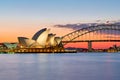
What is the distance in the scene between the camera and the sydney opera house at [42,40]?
118 m

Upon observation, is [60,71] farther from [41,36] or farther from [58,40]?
[58,40]

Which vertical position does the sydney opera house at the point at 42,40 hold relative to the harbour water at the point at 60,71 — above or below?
above

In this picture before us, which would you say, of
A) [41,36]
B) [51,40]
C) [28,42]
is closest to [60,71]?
[41,36]

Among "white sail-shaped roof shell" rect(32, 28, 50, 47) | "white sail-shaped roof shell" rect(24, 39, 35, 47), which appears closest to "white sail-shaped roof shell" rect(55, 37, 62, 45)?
"white sail-shaped roof shell" rect(32, 28, 50, 47)

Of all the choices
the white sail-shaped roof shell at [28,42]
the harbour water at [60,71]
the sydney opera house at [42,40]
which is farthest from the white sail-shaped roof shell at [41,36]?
A: the harbour water at [60,71]

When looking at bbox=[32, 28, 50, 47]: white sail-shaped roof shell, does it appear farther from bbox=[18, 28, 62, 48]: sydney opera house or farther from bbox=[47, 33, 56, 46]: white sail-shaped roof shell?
bbox=[47, 33, 56, 46]: white sail-shaped roof shell

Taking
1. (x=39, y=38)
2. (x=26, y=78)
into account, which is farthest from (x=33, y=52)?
(x=26, y=78)

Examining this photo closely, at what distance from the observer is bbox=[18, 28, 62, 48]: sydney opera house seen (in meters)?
118

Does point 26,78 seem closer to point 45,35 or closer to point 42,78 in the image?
point 42,78

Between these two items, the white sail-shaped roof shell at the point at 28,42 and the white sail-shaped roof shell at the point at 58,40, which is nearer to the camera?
the white sail-shaped roof shell at the point at 28,42

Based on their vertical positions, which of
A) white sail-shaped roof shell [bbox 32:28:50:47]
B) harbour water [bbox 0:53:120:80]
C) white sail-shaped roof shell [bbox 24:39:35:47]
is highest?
white sail-shaped roof shell [bbox 32:28:50:47]

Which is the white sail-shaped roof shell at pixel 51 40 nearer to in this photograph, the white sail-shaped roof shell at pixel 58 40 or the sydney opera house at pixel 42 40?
the sydney opera house at pixel 42 40

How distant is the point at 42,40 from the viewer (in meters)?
123

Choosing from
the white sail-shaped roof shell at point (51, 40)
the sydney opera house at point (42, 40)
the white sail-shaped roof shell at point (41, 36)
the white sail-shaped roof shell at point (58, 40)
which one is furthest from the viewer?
the white sail-shaped roof shell at point (58, 40)
